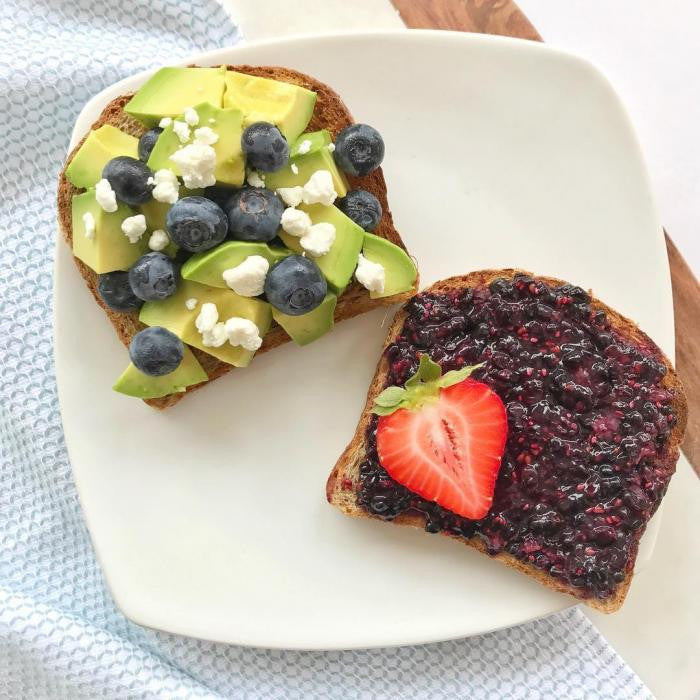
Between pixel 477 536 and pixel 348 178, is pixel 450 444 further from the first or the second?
pixel 348 178

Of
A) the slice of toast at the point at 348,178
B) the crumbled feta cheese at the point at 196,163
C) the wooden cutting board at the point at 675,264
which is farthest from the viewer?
the wooden cutting board at the point at 675,264

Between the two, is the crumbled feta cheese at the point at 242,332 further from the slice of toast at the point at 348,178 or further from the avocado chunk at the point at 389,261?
the avocado chunk at the point at 389,261

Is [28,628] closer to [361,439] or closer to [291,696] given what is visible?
[291,696]

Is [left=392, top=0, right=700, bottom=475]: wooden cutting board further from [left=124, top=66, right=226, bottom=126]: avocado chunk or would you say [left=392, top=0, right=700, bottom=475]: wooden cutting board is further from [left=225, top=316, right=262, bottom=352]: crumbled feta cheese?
[left=225, top=316, right=262, bottom=352]: crumbled feta cheese

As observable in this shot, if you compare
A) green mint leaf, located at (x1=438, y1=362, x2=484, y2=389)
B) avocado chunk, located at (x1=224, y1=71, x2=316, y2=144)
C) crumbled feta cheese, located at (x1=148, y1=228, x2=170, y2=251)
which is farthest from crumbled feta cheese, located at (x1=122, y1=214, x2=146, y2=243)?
green mint leaf, located at (x1=438, y1=362, x2=484, y2=389)

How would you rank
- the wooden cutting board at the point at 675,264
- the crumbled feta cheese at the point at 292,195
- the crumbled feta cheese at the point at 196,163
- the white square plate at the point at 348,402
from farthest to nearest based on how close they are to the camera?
the wooden cutting board at the point at 675,264, the white square plate at the point at 348,402, the crumbled feta cheese at the point at 292,195, the crumbled feta cheese at the point at 196,163

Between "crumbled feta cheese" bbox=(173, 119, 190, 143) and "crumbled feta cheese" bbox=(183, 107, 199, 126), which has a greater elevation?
"crumbled feta cheese" bbox=(183, 107, 199, 126)

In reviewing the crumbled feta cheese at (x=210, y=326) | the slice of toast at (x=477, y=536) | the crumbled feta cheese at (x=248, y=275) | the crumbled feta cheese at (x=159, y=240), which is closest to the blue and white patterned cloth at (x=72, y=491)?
the slice of toast at (x=477, y=536)
